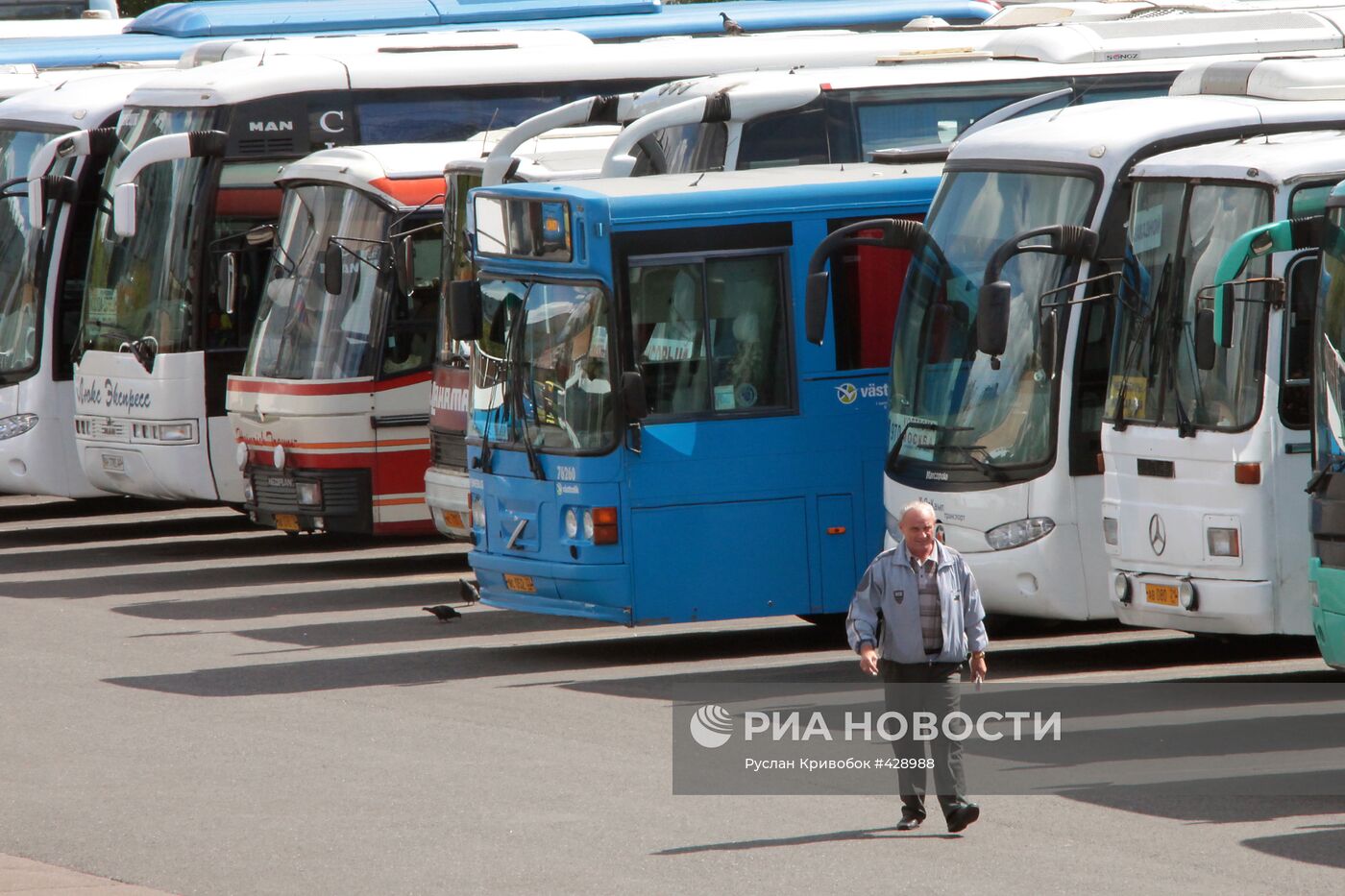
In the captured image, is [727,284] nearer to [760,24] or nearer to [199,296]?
[199,296]

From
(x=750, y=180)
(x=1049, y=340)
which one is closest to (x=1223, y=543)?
(x=1049, y=340)

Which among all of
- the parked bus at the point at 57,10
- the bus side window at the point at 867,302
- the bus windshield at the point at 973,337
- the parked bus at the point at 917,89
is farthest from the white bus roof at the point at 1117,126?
the parked bus at the point at 57,10

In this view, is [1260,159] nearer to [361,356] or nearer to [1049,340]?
[1049,340]

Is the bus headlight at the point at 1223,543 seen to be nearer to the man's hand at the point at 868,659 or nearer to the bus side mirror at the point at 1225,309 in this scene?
the bus side mirror at the point at 1225,309

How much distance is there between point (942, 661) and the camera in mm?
9461

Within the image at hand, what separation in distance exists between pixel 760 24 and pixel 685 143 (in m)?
9.26

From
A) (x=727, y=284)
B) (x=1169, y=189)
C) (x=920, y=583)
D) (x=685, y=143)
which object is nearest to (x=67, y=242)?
(x=685, y=143)

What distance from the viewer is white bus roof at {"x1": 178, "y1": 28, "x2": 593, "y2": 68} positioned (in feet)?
66.2

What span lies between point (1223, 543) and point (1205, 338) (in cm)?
102

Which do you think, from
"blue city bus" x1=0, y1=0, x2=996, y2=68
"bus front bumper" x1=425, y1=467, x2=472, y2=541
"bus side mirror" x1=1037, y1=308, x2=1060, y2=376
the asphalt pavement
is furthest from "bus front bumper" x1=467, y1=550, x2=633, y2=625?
"blue city bus" x1=0, y1=0, x2=996, y2=68

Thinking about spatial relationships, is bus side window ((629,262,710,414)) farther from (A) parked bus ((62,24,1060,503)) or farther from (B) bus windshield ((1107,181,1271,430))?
(A) parked bus ((62,24,1060,503))

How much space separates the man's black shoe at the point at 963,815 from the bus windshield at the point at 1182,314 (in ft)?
10.6

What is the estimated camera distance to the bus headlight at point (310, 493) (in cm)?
1775

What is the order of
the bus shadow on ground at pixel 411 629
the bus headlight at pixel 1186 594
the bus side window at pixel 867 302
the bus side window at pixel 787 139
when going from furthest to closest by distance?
the bus side window at pixel 787 139 < the bus shadow on ground at pixel 411 629 < the bus side window at pixel 867 302 < the bus headlight at pixel 1186 594
